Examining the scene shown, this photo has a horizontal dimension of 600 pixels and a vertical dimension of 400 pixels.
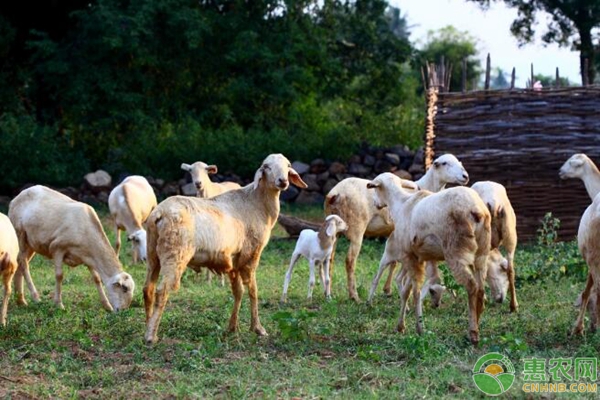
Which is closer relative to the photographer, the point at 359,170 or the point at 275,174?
the point at 275,174

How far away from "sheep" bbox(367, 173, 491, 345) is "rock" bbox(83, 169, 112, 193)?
12661mm

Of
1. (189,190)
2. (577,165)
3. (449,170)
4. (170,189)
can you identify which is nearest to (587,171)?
(577,165)

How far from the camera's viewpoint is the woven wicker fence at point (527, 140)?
50.2 feet

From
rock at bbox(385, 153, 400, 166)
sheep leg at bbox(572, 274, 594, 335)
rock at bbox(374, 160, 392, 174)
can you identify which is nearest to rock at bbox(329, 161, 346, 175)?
rock at bbox(374, 160, 392, 174)

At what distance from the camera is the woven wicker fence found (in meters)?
15.3

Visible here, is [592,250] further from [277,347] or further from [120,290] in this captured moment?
[120,290]

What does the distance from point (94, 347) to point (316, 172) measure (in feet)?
43.0

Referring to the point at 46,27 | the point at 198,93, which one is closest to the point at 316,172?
the point at 198,93

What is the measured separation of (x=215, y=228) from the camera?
844cm

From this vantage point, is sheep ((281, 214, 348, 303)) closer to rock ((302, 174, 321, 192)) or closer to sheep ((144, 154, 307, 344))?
sheep ((144, 154, 307, 344))

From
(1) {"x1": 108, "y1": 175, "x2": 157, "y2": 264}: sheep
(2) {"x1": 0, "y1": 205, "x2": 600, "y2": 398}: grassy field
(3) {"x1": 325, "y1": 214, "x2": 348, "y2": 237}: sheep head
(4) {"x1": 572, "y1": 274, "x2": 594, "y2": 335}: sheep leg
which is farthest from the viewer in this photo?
(1) {"x1": 108, "y1": 175, "x2": 157, "y2": 264}: sheep

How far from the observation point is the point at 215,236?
841cm

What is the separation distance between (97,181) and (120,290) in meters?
11.0

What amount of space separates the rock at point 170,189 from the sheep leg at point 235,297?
39.0 feet
